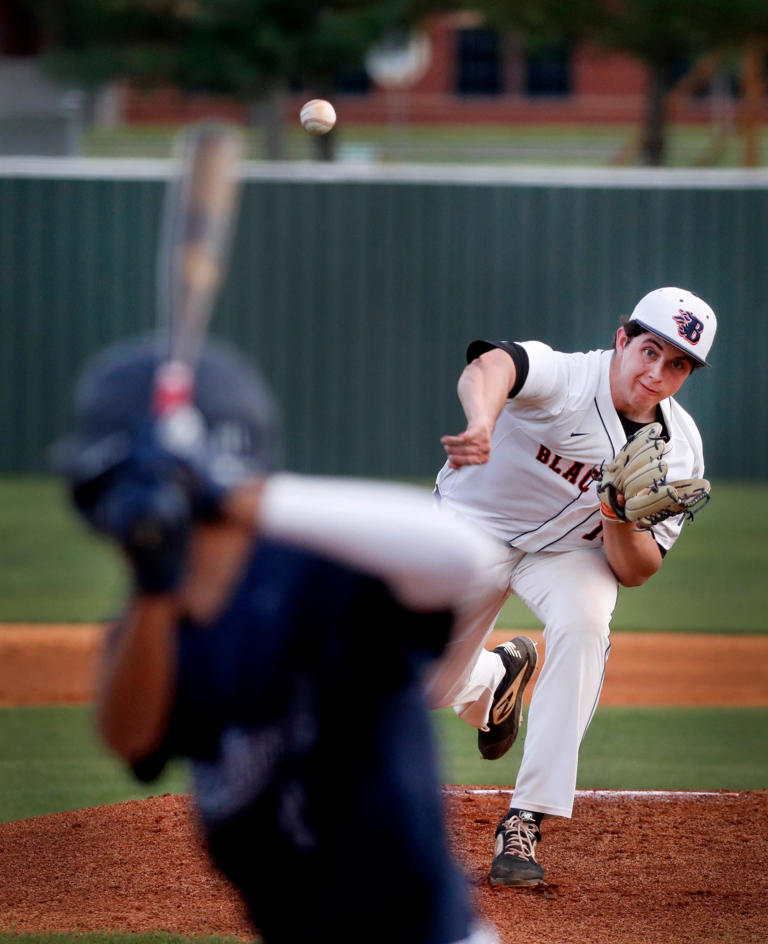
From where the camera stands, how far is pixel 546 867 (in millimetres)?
4488

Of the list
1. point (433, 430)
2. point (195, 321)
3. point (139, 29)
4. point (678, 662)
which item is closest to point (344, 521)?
point (195, 321)

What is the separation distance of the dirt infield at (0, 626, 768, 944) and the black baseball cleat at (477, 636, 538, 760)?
228 mm

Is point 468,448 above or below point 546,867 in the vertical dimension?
above

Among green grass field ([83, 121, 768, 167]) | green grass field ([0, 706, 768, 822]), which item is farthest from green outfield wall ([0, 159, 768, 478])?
green grass field ([0, 706, 768, 822])

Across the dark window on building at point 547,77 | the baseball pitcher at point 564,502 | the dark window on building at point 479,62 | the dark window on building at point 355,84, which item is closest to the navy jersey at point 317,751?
the baseball pitcher at point 564,502

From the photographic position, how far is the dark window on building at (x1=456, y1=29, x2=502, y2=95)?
35031 millimetres

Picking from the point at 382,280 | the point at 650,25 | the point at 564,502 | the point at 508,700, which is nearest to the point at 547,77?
the point at 650,25

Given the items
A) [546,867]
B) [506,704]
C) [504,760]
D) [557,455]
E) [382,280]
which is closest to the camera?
[546,867]

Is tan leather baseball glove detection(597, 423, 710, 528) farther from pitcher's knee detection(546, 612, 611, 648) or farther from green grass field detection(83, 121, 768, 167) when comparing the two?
green grass field detection(83, 121, 768, 167)

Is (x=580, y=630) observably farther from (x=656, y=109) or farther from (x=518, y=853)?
(x=656, y=109)

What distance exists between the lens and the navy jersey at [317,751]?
1731mm

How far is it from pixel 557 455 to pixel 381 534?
2.99m

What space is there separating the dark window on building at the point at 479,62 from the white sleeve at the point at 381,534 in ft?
114

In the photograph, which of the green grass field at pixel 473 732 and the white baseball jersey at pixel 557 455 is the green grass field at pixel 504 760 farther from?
the white baseball jersey at pixel 557 455
